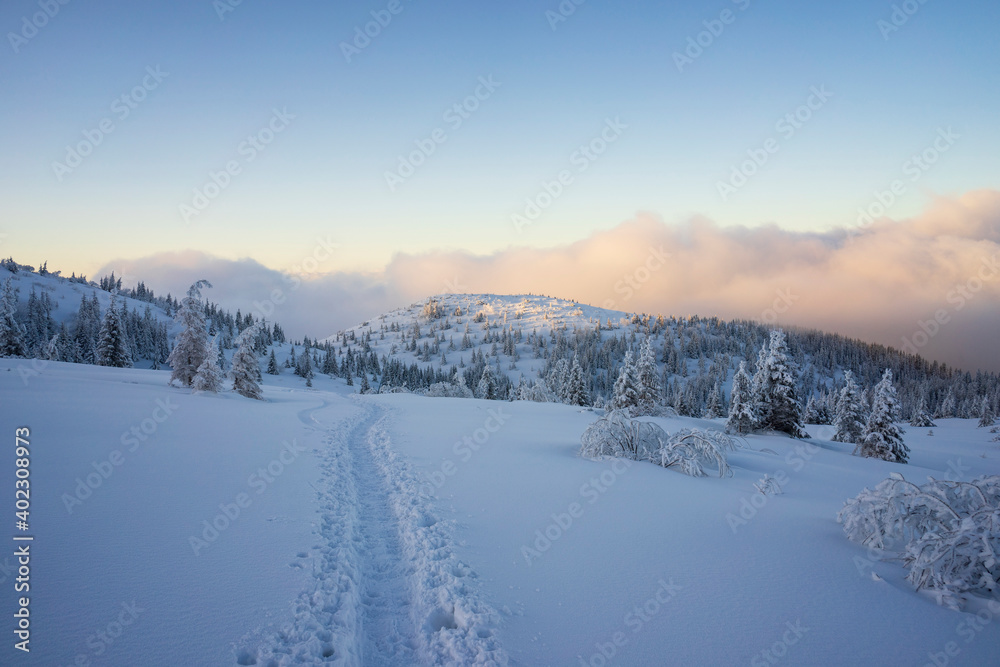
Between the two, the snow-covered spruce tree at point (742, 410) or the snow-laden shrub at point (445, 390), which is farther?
the snow-laden shrub at point (445, 390)

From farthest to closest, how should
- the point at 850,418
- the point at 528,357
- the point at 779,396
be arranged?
the point at 528,357 < the point at 850,418 < the point at 779,396

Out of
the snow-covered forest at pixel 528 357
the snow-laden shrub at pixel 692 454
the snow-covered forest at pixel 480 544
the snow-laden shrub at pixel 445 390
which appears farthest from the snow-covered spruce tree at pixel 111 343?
the snow-laden shrub at pixel 692 454

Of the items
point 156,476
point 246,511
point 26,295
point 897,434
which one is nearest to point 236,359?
point 156,476

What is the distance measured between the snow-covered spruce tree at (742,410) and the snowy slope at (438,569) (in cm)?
1506

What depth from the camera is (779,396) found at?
2347 centimetres

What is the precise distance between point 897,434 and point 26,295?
154 meters

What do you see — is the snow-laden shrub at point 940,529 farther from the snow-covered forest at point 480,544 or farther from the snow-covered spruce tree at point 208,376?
the snow-covered spruce tree at point 208,376

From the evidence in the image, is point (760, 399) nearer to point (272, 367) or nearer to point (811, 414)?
point (811, 414)

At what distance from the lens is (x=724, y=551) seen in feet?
18.1

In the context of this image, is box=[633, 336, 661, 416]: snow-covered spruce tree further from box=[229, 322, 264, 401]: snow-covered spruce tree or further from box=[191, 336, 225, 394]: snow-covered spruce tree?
box=[191, 336, 225, 394]: snow-covered spruce tree

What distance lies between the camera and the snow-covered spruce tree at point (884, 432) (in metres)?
19.5

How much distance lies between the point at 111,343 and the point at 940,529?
53452 mm

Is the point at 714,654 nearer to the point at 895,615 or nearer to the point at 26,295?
the point at 895,615

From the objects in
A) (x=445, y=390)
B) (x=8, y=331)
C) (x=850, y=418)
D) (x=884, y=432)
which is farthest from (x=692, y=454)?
(x=8, y=331)
